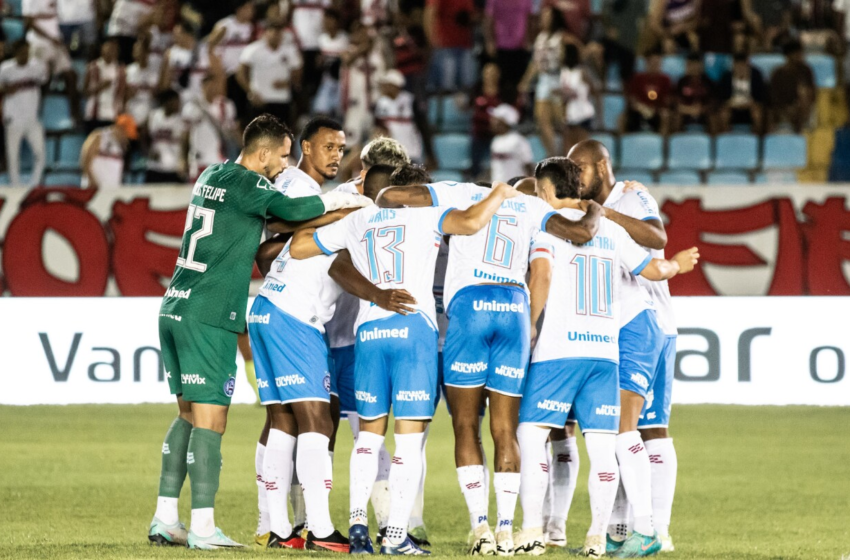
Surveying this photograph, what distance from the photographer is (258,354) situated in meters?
7.37

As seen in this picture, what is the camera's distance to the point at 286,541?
711 cm

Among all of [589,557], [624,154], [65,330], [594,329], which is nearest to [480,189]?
[594,329]

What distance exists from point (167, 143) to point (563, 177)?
10.5 metres

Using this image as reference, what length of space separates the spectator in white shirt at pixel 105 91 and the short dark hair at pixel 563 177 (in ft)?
37.2

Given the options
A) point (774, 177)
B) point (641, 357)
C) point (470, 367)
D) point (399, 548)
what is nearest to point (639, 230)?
point (641, 357)

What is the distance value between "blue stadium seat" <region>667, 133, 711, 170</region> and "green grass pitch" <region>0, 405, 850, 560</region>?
468cm

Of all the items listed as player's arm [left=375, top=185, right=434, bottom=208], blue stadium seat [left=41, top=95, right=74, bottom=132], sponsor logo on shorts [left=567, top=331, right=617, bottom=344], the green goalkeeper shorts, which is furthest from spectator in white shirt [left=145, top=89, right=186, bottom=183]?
sponsor logo on shorts [left=567, top=331, right=617, bottom=344]

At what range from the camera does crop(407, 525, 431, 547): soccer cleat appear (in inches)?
294

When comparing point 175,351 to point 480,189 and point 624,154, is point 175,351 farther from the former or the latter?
point 624,154

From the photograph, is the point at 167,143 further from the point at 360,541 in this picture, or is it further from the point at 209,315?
the point at 360,541

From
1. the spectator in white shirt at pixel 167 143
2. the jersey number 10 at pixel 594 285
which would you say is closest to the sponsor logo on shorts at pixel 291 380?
the jersey number 10 at pixel 594 285

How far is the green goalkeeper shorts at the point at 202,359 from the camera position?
7.08 m

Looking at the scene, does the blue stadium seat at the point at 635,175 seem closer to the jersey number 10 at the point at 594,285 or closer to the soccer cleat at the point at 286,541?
the jersey number 10 at the point at 594,285

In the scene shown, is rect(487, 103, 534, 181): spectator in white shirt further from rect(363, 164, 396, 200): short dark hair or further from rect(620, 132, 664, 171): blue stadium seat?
rect(363, 164, 396, 200): short dark hair
